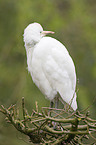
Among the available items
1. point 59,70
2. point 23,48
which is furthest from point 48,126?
point 23,48

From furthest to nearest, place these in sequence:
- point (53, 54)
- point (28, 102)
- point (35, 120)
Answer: point (28, 102) → point (53, 54) → point (35, 120)

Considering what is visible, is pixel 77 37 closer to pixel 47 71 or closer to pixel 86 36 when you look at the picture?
pixel 86 36

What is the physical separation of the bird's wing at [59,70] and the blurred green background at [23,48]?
2048 millimetres

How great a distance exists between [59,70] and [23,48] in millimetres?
2512

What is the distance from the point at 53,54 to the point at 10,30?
3.11 metres

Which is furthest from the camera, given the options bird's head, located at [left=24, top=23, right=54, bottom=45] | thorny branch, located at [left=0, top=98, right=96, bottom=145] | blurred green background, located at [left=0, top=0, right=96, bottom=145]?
blurred green background, located at [left=0, top=0, right=96, bottom=145]

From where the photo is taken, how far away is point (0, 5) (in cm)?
632

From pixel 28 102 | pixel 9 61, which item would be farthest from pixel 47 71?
pixel 9 61

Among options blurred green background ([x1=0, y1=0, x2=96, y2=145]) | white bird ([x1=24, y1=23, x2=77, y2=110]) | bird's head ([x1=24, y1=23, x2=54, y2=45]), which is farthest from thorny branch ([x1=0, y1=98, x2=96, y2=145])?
blurred green background ([x1=0, y1=0, x2=96, y2=145])

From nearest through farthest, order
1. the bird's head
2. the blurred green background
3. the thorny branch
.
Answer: the thorny branch, the bird's head, the blurred green background

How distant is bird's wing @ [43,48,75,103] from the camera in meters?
3.41

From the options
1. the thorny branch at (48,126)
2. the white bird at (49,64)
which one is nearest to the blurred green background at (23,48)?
the white bird at (49,64)

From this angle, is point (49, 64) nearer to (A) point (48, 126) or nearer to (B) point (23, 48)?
(A) point (48, 126)

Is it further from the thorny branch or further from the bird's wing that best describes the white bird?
the thorny branch
